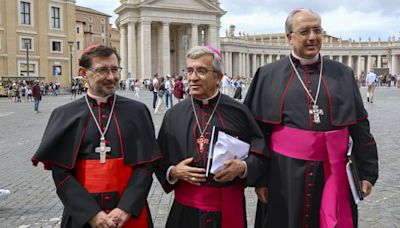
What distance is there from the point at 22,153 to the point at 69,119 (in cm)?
894

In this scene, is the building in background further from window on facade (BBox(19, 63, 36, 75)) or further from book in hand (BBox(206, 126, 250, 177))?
book in hand (BBox(206, 126, 250, 177))

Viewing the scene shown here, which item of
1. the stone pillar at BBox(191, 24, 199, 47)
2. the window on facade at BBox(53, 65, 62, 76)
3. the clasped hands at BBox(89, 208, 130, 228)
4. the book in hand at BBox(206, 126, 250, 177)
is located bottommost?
the clasped hands at BBox(89, 208, 130, 228)

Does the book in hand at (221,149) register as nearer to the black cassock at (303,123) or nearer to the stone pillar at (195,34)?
the black cassock at (303,123)

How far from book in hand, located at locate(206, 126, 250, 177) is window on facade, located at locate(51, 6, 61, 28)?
167 ft

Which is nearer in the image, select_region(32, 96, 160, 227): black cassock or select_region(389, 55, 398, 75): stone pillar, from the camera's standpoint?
select_region(32, 96, 160, 227): black cassock

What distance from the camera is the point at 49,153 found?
130 inches

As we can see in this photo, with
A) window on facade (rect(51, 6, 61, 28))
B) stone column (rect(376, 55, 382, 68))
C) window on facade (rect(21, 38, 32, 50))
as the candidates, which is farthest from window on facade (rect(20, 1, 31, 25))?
stone column (rect(376, 55, 382, 68))

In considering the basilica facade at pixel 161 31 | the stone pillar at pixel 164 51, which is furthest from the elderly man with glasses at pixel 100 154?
the stone pillar at pixel 164 51

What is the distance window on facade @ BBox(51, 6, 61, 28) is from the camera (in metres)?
50.4

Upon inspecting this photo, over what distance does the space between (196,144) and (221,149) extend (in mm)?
250

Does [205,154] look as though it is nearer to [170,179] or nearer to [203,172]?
[203,172]

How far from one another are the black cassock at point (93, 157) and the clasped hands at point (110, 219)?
0.13 ft

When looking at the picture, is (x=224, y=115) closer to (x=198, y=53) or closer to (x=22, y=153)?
(x=198, y=53)

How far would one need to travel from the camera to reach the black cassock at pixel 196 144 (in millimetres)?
3486
